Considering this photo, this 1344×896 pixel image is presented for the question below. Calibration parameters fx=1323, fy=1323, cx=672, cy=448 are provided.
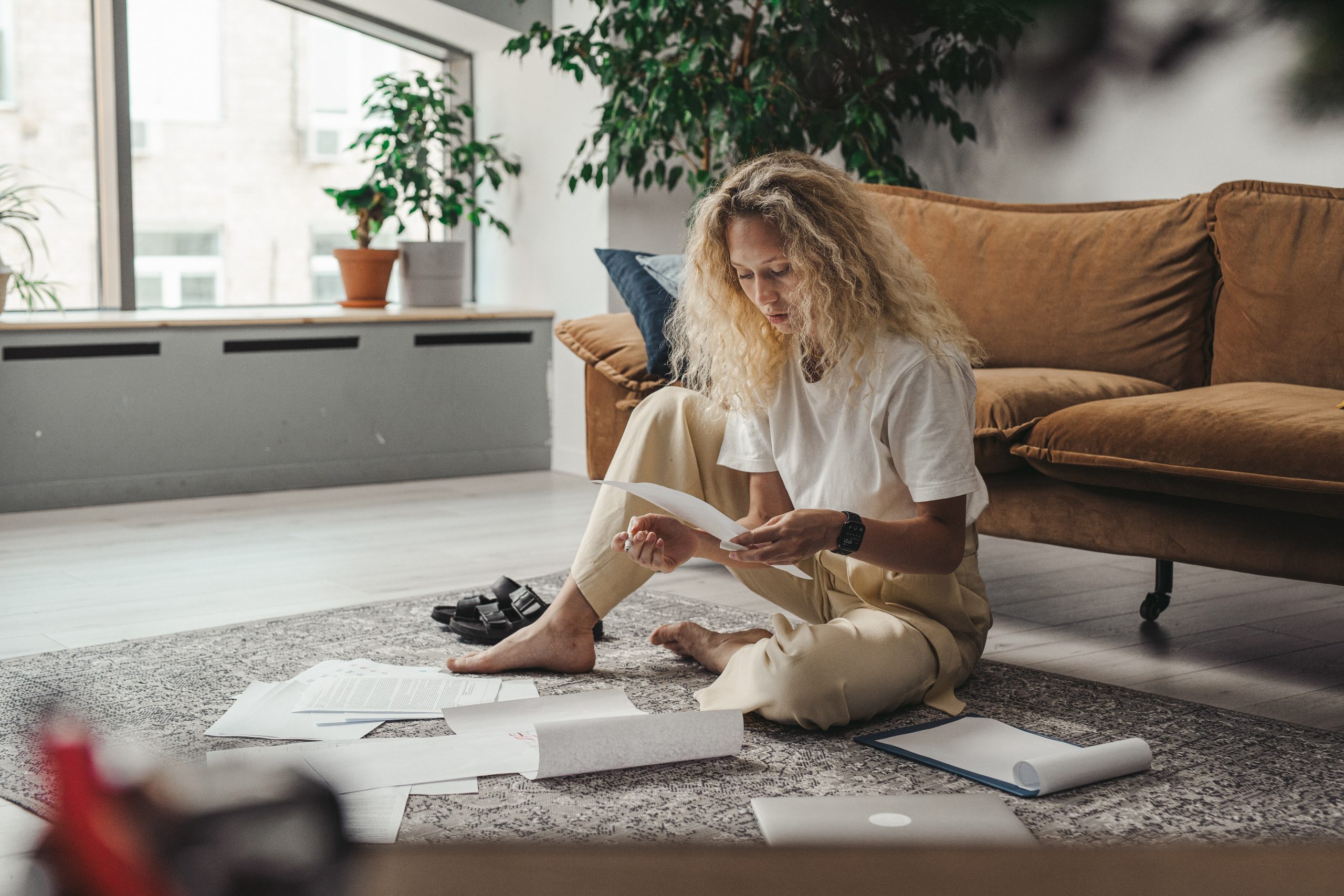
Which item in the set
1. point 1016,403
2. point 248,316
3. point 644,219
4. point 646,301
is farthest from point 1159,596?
point 248,316

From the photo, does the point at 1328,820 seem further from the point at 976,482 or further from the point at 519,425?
the point at 519,425

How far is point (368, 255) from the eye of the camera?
4414mm

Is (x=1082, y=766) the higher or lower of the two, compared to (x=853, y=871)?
lower

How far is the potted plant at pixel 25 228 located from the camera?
159 inches

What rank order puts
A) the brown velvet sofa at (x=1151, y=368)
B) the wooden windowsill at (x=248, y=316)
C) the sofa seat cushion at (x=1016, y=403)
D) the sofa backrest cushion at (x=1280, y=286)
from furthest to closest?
the wooden windowsill at (x=248, y=316)
the sofa backrest cushion at (x=1280, y=286)
the sofa seat cushion at (x=1016, y=403)
the brown velvet sofa at (x=1151, y=368)

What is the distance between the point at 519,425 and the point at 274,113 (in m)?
1.36

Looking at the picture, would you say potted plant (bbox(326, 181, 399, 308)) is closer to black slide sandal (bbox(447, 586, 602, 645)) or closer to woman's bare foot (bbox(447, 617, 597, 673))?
black slide sandal (bbox(447, 586, 602, 645))

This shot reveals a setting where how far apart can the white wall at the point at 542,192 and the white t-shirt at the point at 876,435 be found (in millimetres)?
2444

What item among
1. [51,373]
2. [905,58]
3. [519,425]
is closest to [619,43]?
[905,58]

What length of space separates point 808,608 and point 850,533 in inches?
16.7

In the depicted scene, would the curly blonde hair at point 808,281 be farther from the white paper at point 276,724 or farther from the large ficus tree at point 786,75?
the large ficus tree at point 786,75

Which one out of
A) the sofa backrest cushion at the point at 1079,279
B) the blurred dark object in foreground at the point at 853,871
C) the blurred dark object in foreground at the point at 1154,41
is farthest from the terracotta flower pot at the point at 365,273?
the blurred dark object in foreground at the point at 853,871

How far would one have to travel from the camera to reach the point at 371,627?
2.34 meters

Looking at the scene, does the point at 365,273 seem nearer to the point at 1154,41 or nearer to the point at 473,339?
the point at 473,339
